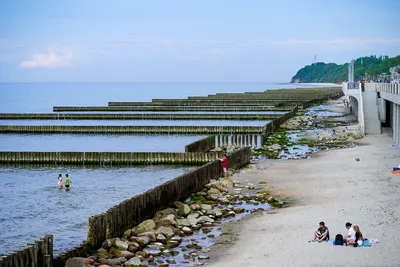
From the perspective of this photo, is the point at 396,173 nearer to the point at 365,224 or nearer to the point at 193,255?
the point at 365,224

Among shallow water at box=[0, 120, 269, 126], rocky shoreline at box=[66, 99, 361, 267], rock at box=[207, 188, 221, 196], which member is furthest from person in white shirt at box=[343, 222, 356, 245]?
shallow water at box=[0, 120, 269, 126]

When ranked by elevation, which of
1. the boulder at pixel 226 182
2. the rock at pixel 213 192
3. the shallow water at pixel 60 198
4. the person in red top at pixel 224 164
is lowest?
the shallow water at pixel 60 198

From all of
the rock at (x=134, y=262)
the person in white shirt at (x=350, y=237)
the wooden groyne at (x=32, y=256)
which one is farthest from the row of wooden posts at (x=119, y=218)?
the person in white shirt at (x=350, y=237)

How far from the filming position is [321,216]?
2694 cm

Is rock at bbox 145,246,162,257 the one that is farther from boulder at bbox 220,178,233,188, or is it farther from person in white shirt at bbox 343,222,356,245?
boulder at bbox 220,178,233,188

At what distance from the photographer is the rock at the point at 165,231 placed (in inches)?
1019

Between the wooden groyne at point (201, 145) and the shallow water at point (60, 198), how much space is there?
328cm

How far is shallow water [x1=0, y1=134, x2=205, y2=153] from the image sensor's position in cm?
7000

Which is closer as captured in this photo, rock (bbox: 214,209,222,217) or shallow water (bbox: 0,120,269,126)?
rock (bbox: 214,209,222,217)

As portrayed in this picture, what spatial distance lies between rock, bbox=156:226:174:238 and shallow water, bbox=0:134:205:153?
135 ft

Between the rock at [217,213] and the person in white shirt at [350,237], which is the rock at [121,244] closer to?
the rock at [217,213]

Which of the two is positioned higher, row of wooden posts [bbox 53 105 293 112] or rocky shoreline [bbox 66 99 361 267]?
row of wooden posts [bbox 53 105 293 112]

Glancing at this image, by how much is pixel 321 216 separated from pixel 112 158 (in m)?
27.7

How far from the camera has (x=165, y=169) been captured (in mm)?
49375
